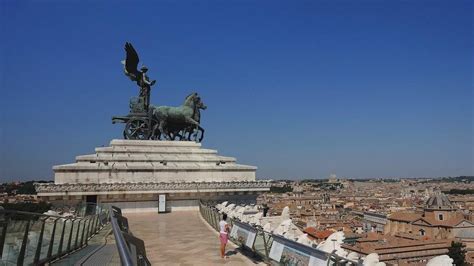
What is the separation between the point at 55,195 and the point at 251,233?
11.6m

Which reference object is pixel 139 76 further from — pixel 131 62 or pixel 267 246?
pixel 267 246

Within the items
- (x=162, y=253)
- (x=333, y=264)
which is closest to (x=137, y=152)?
(x=162, y=253)

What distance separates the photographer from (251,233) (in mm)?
9008

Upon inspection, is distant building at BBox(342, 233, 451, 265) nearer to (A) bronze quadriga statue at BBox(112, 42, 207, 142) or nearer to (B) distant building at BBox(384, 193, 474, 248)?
(B) distant building at BBox(384, 193, 474, 248)

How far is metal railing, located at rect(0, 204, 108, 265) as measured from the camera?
16.0 feet

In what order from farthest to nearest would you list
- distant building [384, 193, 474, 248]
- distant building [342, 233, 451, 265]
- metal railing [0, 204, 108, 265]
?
1. distant building [384, 193, 474, 248]
2. distant building [342, 233, 451, 265]
3. metal railing [0, 204, 108, 265]

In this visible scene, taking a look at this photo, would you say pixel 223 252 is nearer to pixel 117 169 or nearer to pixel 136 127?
pixel 117 169

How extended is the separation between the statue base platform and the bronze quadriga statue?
4.41ft

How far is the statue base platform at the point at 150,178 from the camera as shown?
18203 millimetres

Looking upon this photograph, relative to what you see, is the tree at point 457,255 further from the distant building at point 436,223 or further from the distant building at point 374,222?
the distant building at point 374,222

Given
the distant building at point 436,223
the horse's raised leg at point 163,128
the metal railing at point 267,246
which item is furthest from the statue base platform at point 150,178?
the distant building at point 436,223

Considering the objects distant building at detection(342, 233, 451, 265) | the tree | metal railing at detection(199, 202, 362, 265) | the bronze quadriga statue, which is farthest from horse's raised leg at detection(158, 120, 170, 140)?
the tree

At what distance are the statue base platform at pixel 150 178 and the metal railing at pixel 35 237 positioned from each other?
839 cm

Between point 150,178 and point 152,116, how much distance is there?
5.16 meters
